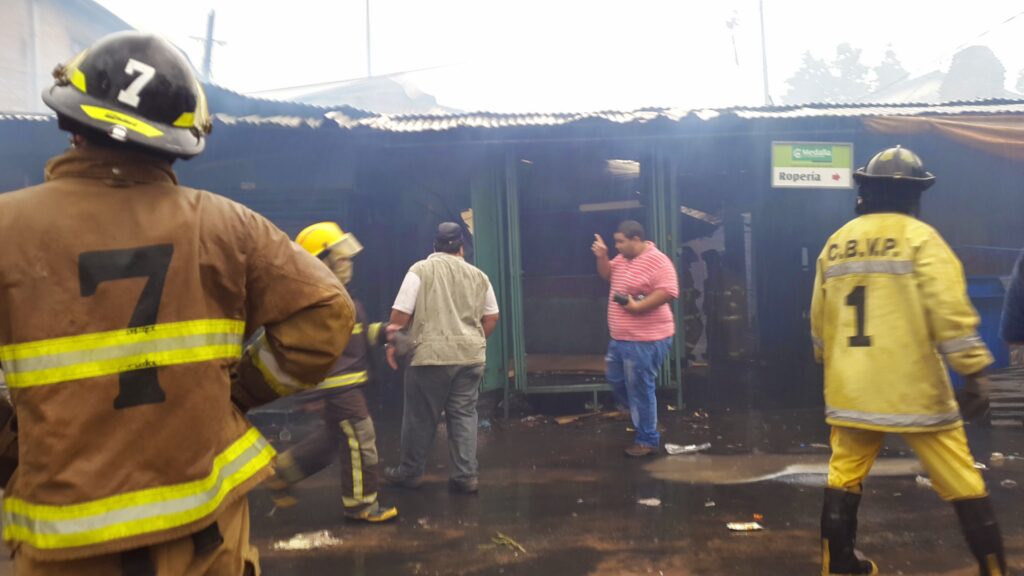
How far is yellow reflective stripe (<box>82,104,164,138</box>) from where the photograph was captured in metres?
1.48

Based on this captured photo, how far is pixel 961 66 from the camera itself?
27.8m

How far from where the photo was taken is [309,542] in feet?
13.3

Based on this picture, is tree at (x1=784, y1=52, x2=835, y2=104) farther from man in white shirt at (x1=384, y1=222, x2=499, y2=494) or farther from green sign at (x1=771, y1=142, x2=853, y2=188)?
man in white shirt at (x1=384, y1=222, x2=499, y2=494)

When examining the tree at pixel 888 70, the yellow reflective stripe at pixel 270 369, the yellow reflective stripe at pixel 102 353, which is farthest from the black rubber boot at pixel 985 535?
the tree at pixel 888 70

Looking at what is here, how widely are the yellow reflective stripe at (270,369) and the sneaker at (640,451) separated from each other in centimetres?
437

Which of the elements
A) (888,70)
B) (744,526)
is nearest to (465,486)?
(744,526)

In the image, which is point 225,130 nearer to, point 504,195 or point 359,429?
point 504,195

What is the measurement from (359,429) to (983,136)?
21.7 ft

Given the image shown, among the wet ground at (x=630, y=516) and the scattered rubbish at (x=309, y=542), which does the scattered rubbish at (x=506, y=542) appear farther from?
the scattered rubbish at (x=309, y=542)

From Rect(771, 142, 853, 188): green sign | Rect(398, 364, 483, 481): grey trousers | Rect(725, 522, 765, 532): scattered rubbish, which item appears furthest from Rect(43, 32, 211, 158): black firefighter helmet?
Rect(771, 142, 853, 188): green sign

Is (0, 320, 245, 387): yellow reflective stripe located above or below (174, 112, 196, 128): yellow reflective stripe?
below

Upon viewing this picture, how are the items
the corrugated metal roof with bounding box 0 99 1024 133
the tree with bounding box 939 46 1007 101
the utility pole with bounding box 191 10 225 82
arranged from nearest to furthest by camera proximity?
the corrugated metal roof with bounding box 0 99 1024 133, the utility pole with bounding box 191 10 225 82, the tree with bounding box 939 46 1007 101

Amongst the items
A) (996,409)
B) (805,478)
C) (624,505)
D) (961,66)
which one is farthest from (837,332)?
(961,66)

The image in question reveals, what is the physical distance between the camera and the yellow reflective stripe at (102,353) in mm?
1390
